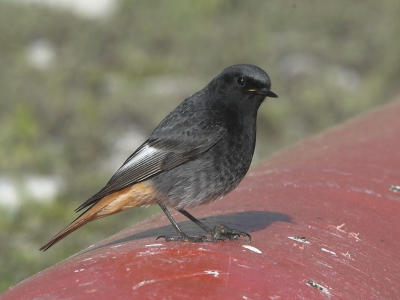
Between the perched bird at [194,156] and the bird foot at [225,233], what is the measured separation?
46 centimetres

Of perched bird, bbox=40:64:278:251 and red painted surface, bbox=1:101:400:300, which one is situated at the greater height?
perched bird, bbox=40:64:278:251

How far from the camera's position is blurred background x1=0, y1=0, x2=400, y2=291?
907cm

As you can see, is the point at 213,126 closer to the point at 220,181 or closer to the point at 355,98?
the point at 220,181

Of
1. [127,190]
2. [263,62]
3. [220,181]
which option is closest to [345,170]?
[220,181]

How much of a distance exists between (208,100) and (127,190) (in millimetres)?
703

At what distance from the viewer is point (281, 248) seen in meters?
2.90

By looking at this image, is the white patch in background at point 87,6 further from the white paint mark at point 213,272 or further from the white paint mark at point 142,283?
the white paint mark at point 142,283

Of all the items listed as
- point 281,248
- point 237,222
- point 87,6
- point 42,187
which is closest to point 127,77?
point 87,6

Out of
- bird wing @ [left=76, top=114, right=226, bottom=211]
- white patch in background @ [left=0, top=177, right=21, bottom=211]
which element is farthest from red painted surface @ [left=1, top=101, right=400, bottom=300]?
white patch in background @ [left=0, top=177, right=21, bottom=211]

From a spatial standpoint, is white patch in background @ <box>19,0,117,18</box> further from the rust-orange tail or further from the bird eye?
the rust-orange tail

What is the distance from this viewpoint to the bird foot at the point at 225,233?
3250 mm

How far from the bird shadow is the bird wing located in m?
0.42

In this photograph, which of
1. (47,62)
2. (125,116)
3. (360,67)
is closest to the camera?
(125,116)

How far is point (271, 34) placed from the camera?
577 inches
